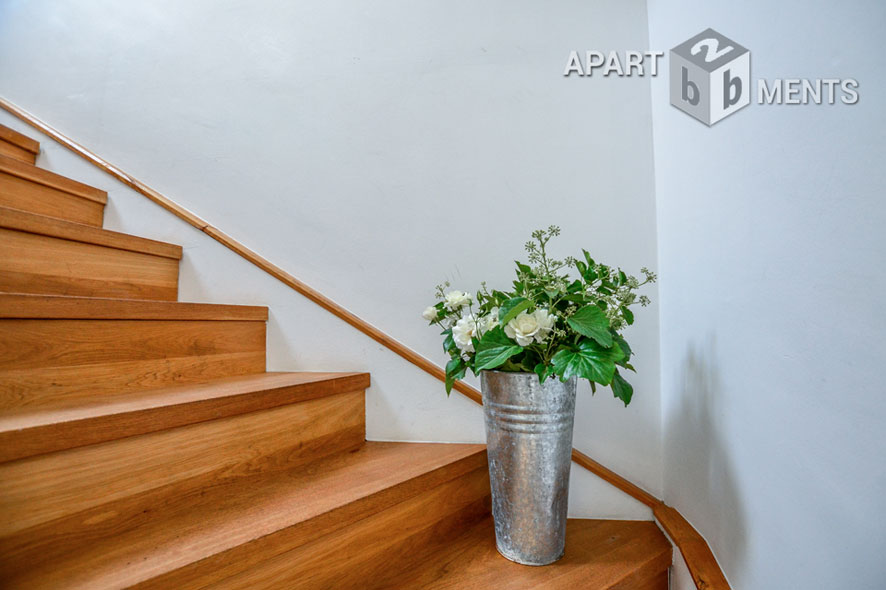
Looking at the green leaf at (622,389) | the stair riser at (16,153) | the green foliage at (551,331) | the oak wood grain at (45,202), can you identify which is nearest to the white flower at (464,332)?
the green foliage at (551,331)

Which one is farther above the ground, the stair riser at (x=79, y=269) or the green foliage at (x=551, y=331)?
the stair riser at (x=79, y=269)

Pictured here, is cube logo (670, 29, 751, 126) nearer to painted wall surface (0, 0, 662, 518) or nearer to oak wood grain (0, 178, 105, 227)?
painted wall surface (0, 0, 662, 518)

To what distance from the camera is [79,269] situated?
1.25 meters

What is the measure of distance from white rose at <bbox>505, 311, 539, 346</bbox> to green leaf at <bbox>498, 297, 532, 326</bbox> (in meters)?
0.02

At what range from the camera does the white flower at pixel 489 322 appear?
0.90 metres

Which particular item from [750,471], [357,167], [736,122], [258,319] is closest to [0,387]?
[258,319]

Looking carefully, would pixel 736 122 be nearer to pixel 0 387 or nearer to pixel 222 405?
pixel 222 405

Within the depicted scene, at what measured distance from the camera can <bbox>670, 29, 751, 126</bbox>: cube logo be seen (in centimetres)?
82

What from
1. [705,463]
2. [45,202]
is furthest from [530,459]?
[45,202]

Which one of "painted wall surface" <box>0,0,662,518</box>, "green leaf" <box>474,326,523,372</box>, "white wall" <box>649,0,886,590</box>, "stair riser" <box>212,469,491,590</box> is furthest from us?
"painted wall surface" <box>0,0,662,518</box>

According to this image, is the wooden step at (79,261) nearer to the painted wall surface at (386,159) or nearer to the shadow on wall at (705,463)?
the painted wall surface at (386,159)

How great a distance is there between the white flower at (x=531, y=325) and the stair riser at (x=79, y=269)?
4.06 feet

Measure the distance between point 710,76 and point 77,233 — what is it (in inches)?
66.1

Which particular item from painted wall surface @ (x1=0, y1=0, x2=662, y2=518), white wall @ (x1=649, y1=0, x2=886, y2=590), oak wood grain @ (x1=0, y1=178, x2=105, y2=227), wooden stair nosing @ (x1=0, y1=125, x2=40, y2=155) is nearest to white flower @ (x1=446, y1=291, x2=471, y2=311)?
painted wall surface @ (x1=0, y1=0, x2=662, y2=518)
